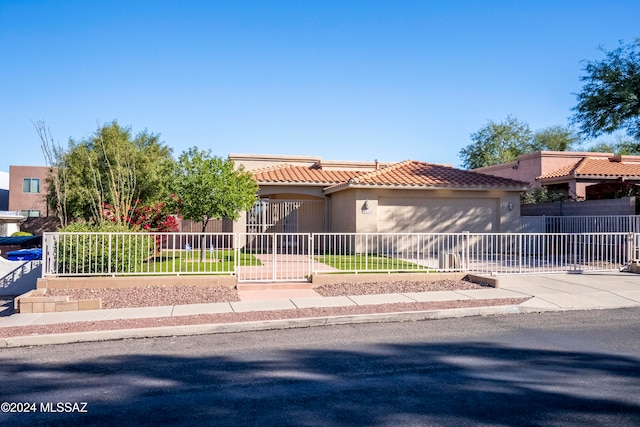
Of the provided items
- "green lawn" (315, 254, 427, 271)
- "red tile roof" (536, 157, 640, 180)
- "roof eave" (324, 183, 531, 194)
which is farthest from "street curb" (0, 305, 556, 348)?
"red tile roof" (536, 157, 640, 180)

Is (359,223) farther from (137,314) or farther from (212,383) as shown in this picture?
(212,383)

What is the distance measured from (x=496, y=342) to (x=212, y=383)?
4212 millimetres

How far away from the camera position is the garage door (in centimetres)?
2045

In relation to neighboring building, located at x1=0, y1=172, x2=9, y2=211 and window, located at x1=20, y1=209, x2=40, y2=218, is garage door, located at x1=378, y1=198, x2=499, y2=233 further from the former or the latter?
neighboring building, located at x1=0, y1=172, x2=9, y2=211

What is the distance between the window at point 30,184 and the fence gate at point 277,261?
4014cm

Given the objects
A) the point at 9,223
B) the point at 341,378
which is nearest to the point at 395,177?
the point at 341,378

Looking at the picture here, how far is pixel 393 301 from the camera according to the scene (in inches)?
418

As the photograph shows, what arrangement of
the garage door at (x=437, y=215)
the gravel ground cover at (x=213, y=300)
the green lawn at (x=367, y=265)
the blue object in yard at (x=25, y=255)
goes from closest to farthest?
the gravel ground cover at (x=213, y=300) < the green lawn at (x=367, y=265) < the blue object in yard at (x=25, y=255) < the garage door at (x=437, y=215)

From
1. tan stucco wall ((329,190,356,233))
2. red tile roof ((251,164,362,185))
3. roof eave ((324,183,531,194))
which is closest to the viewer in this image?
roof eave ((324,183,531,194))

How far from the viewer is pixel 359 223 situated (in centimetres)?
1956

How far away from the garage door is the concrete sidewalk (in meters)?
7.61

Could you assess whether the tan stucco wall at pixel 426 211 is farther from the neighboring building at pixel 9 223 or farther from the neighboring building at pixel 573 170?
the neighboring building at pixel 9 223

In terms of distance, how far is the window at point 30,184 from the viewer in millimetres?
46125

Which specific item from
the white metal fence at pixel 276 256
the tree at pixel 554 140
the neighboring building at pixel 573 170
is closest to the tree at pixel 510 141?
the tree at pixel 554 140
